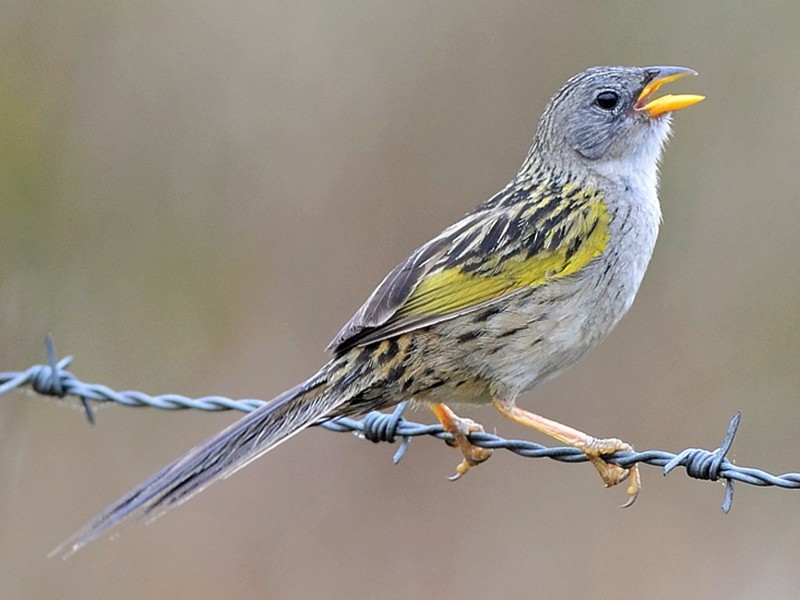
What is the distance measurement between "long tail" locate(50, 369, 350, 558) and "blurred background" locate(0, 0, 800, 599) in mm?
3615

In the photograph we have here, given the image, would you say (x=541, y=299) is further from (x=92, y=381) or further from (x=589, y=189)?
(x=92, y=381)

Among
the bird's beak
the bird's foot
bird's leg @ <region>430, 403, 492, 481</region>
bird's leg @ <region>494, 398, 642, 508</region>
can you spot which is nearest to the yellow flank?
bird's leg @ <region>494, 398, 642, 508</region>

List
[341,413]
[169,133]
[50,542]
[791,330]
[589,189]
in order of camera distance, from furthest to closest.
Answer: [169,133]
[791,330]
[50,542]
[589,189]
[341,413]

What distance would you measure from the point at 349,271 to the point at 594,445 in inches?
218

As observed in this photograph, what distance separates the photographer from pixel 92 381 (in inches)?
Result: 405

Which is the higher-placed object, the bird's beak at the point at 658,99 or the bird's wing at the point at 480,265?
the bird's beak at the point at 658,99

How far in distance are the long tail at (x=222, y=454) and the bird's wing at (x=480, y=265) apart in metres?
0.33

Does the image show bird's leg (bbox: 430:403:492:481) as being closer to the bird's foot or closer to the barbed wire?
the barbed wire

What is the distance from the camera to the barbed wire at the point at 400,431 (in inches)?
188

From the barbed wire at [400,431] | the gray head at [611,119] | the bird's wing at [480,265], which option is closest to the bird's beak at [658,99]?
the gray head at [611,119]

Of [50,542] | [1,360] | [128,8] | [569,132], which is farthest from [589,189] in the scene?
[128,8]

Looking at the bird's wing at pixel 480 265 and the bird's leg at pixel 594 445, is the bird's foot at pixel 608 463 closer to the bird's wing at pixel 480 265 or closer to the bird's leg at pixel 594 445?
the bird's leg at pixel 594 445

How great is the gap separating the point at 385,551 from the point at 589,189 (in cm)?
419

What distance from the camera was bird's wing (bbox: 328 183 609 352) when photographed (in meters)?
5.79
